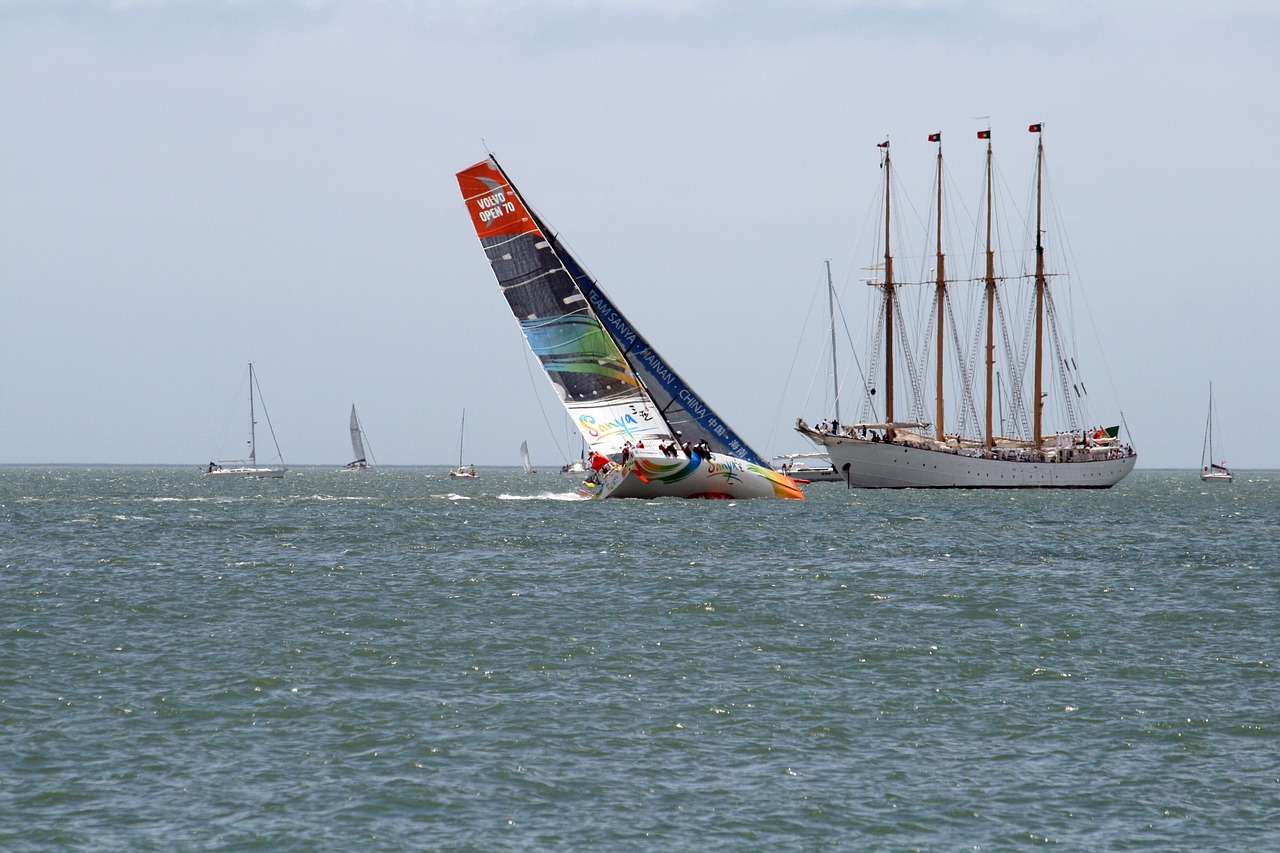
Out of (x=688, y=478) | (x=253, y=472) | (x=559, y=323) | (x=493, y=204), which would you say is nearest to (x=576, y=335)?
(x=559, y=323)

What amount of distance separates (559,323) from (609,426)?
18.0 feet

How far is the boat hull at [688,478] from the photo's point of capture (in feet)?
189

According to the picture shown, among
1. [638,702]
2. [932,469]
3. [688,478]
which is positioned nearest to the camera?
[638,702]

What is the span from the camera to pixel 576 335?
6219 centimetres

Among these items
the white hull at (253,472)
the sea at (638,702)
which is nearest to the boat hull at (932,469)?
the sea at (638,702)

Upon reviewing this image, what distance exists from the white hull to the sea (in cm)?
11049

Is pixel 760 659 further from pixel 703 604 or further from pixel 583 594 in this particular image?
pixel 583 594

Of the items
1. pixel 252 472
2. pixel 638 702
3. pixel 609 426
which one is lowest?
pixel 638 702

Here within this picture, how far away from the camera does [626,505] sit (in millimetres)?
64188

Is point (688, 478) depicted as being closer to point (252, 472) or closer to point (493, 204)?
point (493, 204)

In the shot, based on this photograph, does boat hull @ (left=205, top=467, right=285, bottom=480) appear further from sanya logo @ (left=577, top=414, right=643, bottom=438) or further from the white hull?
sanya logo @ (left=577, top=414, right=643, bottom=438)

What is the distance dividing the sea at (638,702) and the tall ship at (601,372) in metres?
21.3

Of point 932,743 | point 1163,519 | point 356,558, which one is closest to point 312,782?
point 932,743

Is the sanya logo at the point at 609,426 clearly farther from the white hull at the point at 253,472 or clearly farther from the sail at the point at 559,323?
the white hull at the point at 253,472
